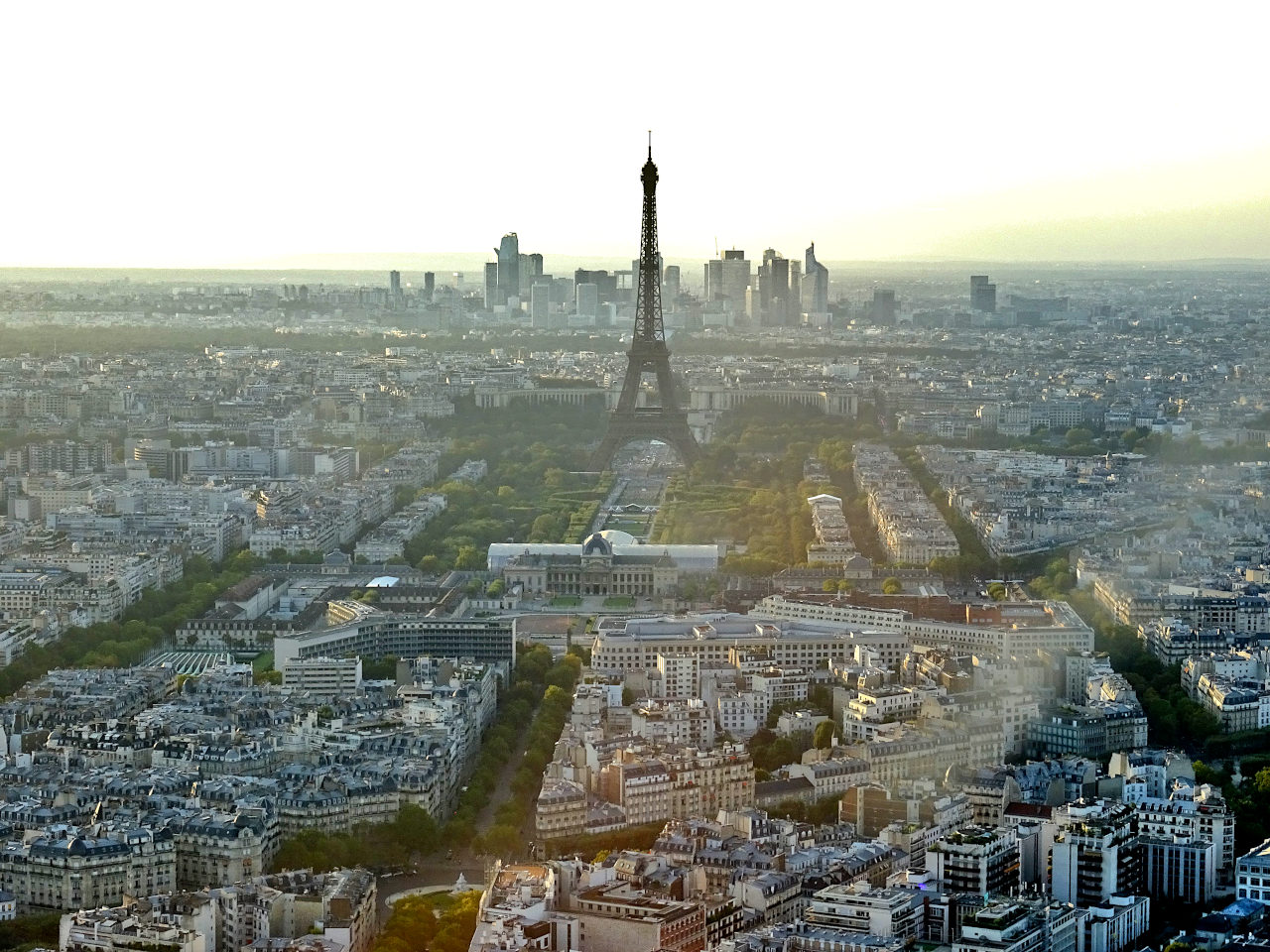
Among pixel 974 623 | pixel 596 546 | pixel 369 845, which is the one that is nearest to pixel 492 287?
pixel 596 546

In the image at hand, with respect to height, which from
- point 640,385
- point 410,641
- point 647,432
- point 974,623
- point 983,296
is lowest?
point 410,641

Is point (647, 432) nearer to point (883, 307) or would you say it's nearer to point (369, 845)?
point (369, 845)

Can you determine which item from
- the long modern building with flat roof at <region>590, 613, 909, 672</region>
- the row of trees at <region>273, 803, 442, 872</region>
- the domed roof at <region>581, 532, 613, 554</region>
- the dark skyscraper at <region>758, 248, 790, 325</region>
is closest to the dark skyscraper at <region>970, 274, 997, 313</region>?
the dark skyscraper at <region>758, 248, 790, 325</region>

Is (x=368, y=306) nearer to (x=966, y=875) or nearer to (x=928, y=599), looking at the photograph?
(x=928, y=599)

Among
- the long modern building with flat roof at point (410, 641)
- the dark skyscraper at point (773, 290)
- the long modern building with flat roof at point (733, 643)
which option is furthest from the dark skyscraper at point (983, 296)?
the long modern building with flat roof at point (410, 641)

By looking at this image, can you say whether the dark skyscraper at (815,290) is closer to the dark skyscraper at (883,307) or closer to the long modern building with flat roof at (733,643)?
the dark skyscraper at (883,307)

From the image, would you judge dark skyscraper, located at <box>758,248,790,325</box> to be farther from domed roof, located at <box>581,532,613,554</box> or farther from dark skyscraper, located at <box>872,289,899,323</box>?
domed roof, located at <box>581,532,613,554</box>
